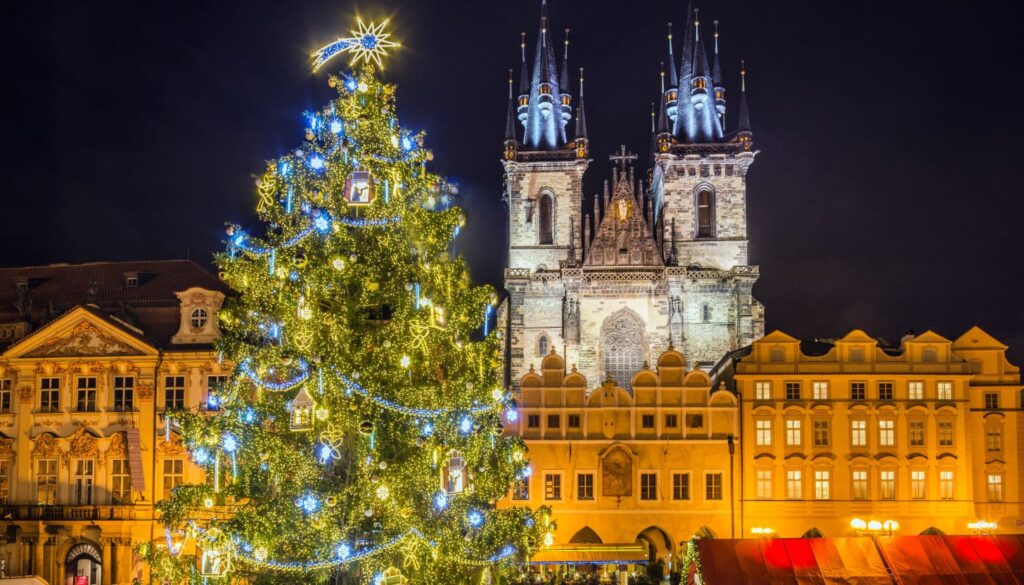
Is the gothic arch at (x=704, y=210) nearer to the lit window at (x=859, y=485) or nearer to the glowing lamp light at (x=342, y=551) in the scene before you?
the lit window at (x=859, y=485)

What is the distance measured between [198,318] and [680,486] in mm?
18774

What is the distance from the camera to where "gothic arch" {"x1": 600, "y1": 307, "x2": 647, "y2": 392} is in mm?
58250

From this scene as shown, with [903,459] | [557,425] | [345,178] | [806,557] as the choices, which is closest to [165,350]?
[557,425]

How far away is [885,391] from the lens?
137ft

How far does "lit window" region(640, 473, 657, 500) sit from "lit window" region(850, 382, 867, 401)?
837cm

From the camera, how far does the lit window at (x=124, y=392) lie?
123ft

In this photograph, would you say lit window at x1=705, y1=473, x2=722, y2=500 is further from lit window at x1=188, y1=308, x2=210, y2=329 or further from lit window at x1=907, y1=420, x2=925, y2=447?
lit window at x1=188, y1=308, x2=210, y2=329

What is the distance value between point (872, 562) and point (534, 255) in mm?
39848

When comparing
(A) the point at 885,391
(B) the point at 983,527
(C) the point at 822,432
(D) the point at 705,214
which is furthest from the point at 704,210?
(B) the point at 983,527

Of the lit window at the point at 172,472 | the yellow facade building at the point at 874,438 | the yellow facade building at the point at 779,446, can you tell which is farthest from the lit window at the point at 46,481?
the yellow facade building at the point at 874,438

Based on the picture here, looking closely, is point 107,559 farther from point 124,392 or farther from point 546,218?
point 546,218

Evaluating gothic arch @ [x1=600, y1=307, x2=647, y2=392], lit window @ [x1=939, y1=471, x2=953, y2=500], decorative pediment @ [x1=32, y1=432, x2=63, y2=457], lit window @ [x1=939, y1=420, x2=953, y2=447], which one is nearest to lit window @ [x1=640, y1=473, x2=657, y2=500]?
Answer: lit window @ [x1=939, y1=471, x2=953, y2=500]

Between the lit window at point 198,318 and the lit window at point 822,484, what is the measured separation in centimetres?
2343

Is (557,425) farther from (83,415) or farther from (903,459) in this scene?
(83,415)
